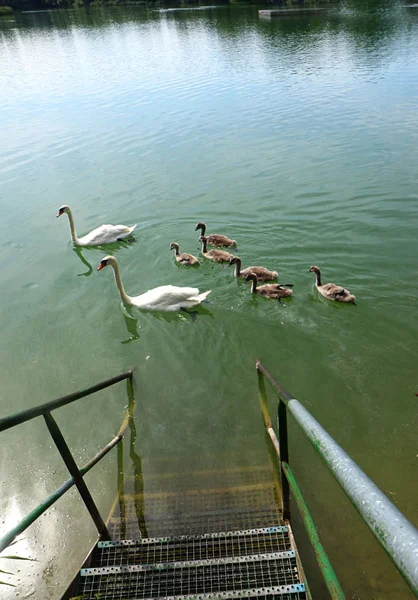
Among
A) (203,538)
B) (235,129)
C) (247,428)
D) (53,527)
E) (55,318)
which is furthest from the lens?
(235,129)

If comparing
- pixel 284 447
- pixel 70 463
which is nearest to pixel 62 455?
pixel 70 463

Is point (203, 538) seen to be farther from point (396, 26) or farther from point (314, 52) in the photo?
point (396, 26)

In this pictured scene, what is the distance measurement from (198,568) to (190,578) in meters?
0.11

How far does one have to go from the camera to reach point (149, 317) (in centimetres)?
809

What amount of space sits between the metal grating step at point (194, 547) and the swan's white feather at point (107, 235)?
761cm

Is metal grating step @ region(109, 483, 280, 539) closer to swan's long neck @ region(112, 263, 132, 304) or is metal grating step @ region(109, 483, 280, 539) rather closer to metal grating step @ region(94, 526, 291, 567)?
metal grating step @ region(94, 526, 291, 567)

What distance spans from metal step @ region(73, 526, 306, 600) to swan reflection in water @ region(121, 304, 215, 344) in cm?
419

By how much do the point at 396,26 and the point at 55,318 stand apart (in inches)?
1521

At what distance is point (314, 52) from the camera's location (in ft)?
97.4

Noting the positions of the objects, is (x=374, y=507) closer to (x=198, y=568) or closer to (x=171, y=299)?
(x=198, y=568)

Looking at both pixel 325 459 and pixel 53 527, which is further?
pixel 53 527

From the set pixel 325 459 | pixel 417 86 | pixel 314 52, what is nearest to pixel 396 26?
pixel 314 52

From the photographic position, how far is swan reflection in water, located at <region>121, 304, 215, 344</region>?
780cm

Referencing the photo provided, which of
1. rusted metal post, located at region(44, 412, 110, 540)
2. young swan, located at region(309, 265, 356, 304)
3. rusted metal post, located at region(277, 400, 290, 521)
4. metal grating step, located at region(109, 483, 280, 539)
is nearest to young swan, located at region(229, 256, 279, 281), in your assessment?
young swan, located at region(309, 265, 356, 304)
